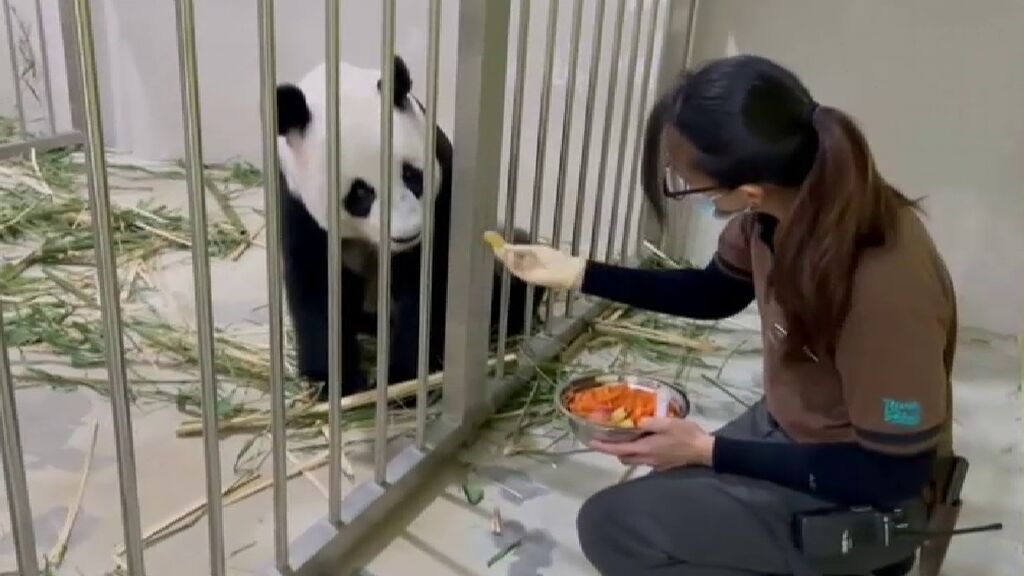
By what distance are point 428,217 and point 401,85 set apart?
0.21 m

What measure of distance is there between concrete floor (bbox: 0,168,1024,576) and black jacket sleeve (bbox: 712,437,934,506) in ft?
0.86

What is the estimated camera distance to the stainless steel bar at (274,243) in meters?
0.83

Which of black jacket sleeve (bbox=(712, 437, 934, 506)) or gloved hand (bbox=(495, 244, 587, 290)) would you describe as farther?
gloved hand (bbox=(495, 244, 587, 290))

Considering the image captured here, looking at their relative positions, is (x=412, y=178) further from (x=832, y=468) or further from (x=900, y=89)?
(x=900, y=89)

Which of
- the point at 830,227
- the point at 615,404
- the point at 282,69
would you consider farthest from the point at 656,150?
the point at 282,69

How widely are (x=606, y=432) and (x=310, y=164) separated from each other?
1.62ft

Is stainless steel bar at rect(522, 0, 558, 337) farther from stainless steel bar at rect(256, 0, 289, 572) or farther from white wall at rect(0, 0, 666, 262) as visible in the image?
stainless steel bar at rect(256, 0, 289, 572)

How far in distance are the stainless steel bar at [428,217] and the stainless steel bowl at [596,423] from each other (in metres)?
0.16

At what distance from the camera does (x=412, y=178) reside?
4.24 feet

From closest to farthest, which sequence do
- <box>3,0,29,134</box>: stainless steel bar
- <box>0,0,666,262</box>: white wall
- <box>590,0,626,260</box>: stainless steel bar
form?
<box>590,0,626,260</box>: stainless steel bar
<box>0,0,666,262</box>: white wall
<box>3,0,29,134</box>: stainless steel bar

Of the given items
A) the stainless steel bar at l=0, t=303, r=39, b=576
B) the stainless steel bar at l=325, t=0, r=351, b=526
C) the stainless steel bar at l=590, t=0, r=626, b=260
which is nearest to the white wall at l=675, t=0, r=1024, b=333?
the stainless steel bar at l=590, t=0, r=626, b=260

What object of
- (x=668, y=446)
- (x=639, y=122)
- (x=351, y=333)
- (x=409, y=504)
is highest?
(x=639, y=122)

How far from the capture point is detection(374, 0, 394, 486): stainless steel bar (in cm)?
100

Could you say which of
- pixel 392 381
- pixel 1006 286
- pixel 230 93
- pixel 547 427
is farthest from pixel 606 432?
pixel 230 93
